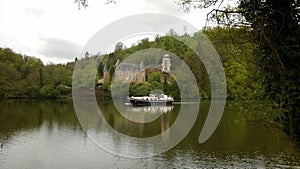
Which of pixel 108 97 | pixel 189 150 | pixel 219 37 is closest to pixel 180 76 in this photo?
pixel 108 97

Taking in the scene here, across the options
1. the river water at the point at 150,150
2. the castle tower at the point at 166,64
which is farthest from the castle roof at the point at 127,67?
the river water at the point at 150,150

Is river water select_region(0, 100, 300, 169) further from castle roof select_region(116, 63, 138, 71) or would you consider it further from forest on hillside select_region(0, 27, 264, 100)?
castle roof select_region(116, 63, 138, 71)

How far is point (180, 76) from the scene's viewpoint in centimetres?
3659

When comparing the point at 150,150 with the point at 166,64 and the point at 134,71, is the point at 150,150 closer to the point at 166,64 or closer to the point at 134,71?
the point at 166,64

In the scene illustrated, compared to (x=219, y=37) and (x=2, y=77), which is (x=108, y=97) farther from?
(x=219, y=37)

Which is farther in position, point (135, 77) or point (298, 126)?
point (135, 77)

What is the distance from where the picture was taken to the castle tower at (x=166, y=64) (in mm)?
39375

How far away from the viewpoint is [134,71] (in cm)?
4062

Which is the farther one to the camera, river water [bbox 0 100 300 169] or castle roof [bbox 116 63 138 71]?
castle roof [bbox 116 63 138 71]

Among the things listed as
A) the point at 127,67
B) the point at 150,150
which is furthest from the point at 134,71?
the point at 150,150

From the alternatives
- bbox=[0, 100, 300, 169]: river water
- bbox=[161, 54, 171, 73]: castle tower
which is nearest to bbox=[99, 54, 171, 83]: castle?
bbox=[161, 54, 171, 73]: castle tower

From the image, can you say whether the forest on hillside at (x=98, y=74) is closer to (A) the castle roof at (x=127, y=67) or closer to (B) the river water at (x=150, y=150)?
(A) the castle roof at (x=127, y=67)

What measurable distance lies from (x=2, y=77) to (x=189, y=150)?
32.3 metres

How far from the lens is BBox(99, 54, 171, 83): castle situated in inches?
1561
